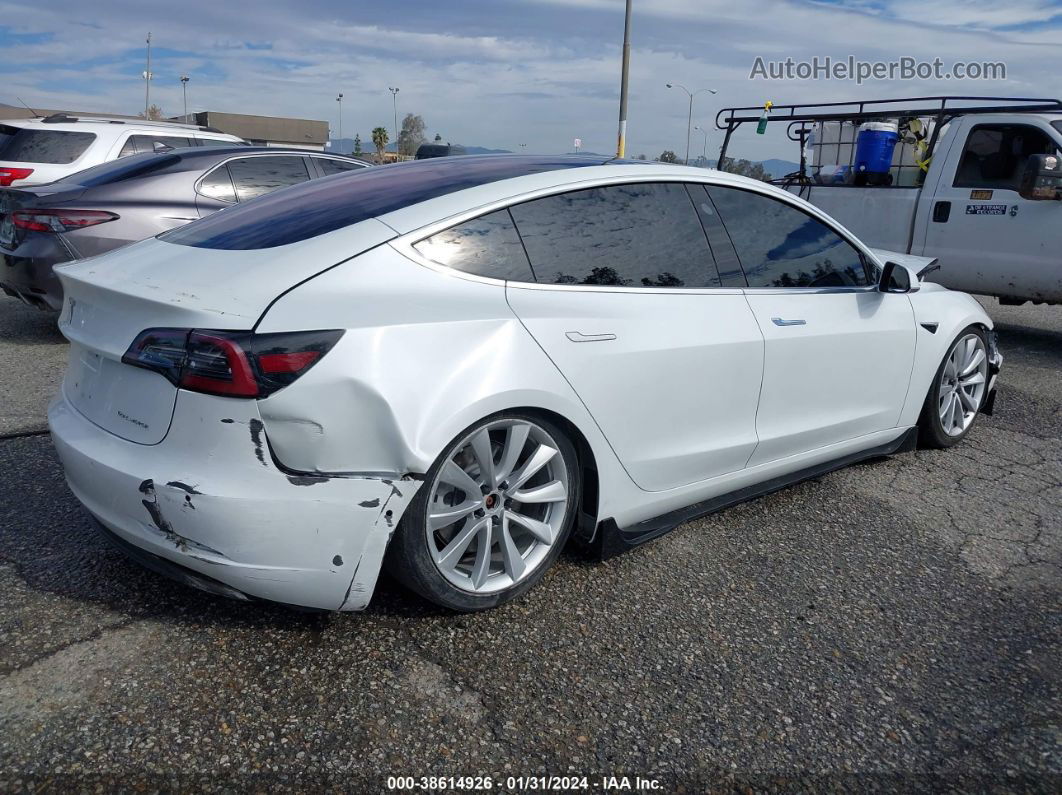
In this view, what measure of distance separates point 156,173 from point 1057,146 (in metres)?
7.38

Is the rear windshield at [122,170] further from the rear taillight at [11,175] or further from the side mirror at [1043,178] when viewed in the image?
the side mirror at [1043,178]

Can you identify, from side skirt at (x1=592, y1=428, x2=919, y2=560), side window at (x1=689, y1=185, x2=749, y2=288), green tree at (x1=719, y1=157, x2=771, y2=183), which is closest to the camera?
side skirt at (x1=592, y1=428, x2=919, y2=560)

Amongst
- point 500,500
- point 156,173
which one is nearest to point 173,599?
point 500,500

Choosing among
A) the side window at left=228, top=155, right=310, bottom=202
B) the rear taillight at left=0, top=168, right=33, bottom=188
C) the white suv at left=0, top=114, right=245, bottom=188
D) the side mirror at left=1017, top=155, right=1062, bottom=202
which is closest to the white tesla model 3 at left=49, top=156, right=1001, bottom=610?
the side window at left=228, top=155, right=310, bottom=202

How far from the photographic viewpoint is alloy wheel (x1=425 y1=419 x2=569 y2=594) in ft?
9.04

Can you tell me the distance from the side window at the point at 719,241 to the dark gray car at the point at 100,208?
4.49 meters

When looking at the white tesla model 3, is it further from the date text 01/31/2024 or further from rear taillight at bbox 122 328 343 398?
the date text 01/31/2024

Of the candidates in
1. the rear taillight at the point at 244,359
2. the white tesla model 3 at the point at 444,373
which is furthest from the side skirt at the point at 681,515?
the rear taillight at the point at 244,359

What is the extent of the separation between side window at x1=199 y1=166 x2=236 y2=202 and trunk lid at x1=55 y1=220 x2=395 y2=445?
165 inches

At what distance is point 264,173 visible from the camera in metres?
7.37

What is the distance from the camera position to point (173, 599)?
2998 millimetres

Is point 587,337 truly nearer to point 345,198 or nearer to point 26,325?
point 345,198

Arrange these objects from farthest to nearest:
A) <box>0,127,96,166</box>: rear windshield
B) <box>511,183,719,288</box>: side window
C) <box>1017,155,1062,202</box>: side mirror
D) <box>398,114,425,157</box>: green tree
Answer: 1. <box>398,114,425,157</box>: green tree
2. <box>0,127,96,166</box>: rear windshield
3. <box>1017,155,1062,202</box>: side mirror
4. <box>511,183,719,288</box>: side window

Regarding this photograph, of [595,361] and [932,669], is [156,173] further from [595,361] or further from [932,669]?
[932,669]
